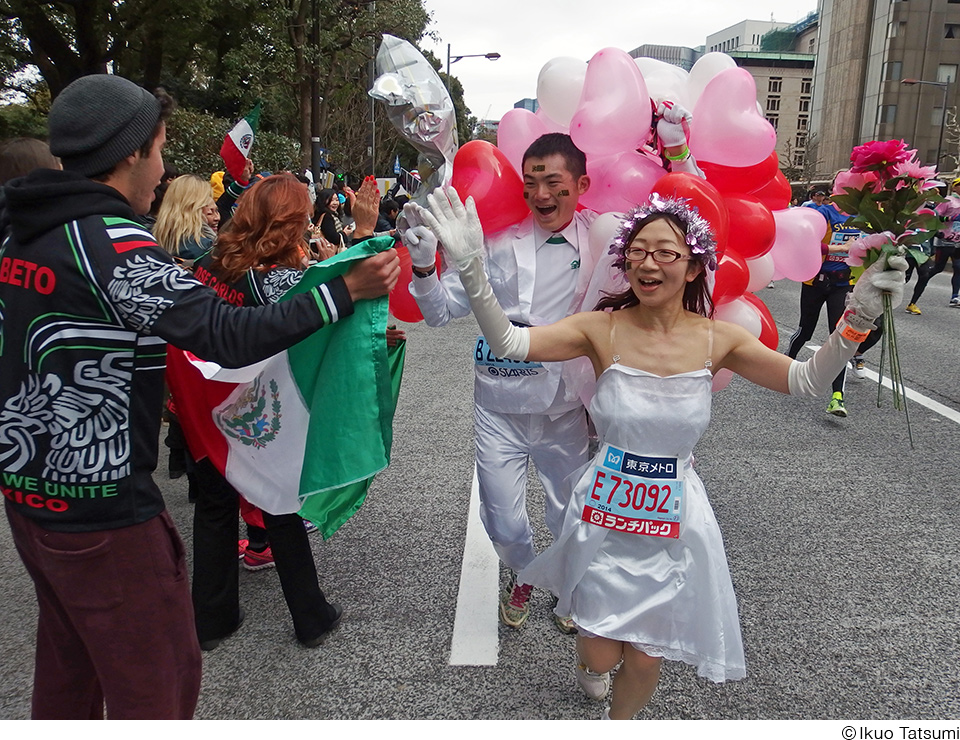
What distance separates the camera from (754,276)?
3080mm

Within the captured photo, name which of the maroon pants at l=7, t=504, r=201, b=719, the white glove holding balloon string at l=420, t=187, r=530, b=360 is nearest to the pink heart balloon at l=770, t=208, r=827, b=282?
the white glove holding balloon string at l=420, t=187, r=530, b=360

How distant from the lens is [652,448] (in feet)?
7.44

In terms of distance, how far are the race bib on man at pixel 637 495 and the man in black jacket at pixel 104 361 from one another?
100 cm

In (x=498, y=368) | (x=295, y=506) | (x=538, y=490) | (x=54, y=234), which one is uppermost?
(x=54, y=234)

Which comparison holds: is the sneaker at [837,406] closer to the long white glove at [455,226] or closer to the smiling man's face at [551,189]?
the smiling man's face at [551,189]

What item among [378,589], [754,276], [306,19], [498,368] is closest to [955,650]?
[754,276]

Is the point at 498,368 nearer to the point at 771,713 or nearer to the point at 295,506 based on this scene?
the point at 295,506

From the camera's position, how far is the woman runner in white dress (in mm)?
2217

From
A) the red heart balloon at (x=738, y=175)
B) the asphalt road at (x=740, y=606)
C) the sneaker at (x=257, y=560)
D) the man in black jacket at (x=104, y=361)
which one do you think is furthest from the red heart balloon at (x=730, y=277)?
the sneaker at (x=257, y=560)

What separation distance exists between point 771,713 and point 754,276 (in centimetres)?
169

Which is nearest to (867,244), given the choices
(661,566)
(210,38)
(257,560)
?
(661,566)

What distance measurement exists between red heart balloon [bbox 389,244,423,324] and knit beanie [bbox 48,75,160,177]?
1.22 m

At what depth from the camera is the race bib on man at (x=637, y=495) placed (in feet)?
7.30

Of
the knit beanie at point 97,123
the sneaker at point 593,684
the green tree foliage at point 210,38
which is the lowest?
the sneaker at point 593,684
